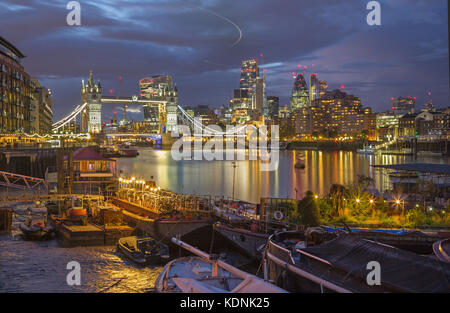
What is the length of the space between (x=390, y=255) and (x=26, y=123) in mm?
67535

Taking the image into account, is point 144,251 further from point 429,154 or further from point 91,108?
point 91,108

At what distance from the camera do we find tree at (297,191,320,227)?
1356 cm

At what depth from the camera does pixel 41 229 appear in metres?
15.9

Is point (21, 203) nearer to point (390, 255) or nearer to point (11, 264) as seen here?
point (11, 264)

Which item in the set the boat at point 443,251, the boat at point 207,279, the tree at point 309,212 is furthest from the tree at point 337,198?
the boat at point 207,279

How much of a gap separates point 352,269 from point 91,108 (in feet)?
442

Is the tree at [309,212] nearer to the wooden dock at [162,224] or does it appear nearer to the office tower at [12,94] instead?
the wooden dock at [162,224]

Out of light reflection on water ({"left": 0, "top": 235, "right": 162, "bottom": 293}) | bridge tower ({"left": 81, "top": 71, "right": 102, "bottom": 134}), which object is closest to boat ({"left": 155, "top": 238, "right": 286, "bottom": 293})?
light reflection on water ({"left": 0, "top": 235, "right": 162, "bottom": 293})

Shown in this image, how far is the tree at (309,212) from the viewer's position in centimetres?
1356

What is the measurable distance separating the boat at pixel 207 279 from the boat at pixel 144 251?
12.3 feet

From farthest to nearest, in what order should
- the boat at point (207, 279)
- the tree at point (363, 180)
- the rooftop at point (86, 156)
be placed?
the rooftop at point (86, 156) → the tree at point (363, 180) → the boat at point (207, 279)

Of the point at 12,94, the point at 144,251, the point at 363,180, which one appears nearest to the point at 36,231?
the point at 144,251
